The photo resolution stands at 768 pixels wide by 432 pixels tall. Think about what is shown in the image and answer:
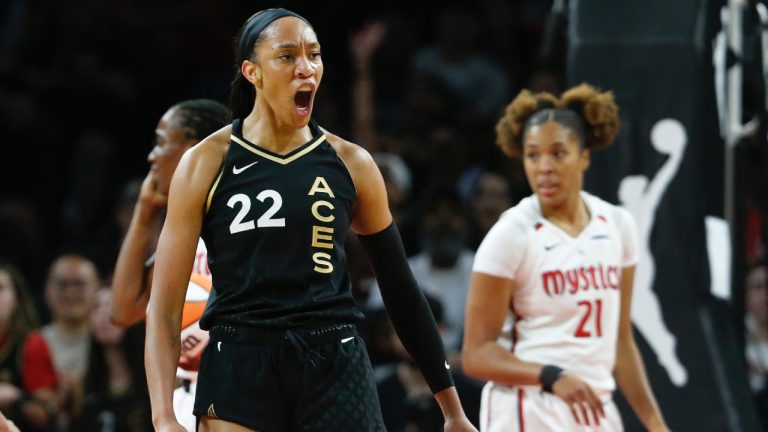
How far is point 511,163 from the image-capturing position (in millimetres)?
9414

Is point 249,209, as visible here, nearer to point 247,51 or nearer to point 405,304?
point 247,51

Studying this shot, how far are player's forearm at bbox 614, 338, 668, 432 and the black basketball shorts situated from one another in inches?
67.9

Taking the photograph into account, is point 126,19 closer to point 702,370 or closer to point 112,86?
point 112,86

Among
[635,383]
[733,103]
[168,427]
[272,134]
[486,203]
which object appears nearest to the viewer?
[168,427]

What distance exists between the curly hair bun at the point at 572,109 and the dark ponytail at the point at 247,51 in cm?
152

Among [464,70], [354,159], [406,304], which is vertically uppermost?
[464,70]

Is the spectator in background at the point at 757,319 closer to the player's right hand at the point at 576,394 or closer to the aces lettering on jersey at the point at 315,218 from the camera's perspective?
the player's right hand at the point at 576,394

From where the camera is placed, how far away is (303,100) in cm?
352

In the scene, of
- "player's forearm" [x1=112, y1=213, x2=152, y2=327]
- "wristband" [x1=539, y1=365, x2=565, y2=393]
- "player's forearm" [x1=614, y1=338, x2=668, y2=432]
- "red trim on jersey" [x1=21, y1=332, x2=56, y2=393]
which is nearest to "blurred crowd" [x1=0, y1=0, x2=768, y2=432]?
"red trim on jersey" [x1=21, y1=332, x2=56, y2=393]

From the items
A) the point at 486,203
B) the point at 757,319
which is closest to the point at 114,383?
the point at 486,203

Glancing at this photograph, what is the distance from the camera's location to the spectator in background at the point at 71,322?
7.68m

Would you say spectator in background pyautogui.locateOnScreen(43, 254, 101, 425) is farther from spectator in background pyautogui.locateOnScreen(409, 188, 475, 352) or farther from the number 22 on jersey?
the number 22 on jersey

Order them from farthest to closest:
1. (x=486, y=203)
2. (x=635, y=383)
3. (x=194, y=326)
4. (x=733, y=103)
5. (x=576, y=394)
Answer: (x=486, y=203)
(x=733, y=103)
(x=635, y=383)
(x=576, y=394)
(x=194, y=326)

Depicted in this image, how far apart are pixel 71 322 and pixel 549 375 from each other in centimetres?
413
